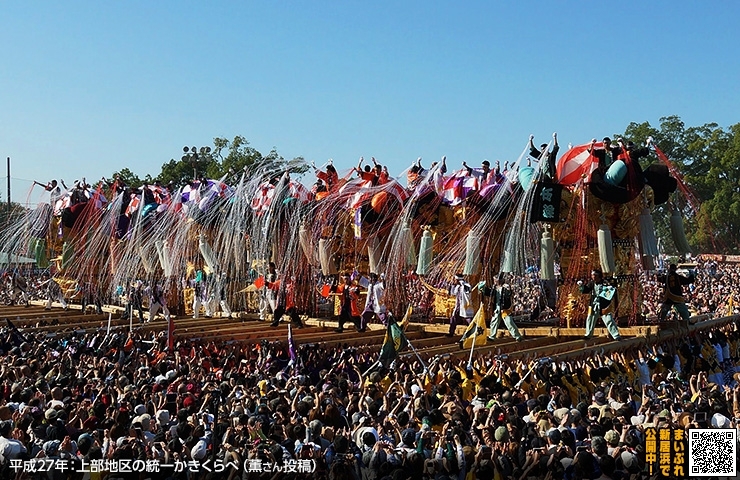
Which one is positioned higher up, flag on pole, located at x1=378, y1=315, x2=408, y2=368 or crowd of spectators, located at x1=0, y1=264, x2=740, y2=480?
flag on pole, located at x1=378, y1=315, x2=408, y2=368

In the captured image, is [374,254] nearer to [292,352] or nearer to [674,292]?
[292,352]

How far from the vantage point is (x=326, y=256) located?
15.6m

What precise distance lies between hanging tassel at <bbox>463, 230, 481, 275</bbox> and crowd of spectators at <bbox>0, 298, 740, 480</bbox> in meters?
2.80

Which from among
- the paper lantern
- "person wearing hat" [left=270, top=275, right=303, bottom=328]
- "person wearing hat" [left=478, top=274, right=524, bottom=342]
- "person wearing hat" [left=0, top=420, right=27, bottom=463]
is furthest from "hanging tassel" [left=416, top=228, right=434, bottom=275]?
"person wearing hat" [left=0, top=420, right=27, bottom=463]

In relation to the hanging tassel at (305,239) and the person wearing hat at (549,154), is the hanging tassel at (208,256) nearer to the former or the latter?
the hanging tassel at (305,239)

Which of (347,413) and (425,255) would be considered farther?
(425,255)

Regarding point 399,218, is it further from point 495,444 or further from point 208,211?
point 495,444

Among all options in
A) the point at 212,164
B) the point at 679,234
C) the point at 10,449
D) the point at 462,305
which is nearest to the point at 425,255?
the point at 462,305

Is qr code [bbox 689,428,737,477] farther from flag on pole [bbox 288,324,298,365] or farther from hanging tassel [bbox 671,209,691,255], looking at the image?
hanging tassel [bbox 671,209,691,255]

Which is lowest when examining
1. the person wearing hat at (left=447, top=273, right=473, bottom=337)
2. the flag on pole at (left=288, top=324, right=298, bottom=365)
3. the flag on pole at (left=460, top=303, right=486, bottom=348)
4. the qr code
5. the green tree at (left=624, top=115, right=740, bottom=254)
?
the qr code

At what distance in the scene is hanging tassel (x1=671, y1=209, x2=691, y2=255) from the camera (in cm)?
1241

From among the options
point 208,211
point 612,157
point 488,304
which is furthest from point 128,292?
point 612,157

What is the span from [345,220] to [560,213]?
500cm

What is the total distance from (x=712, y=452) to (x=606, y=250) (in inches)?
238
